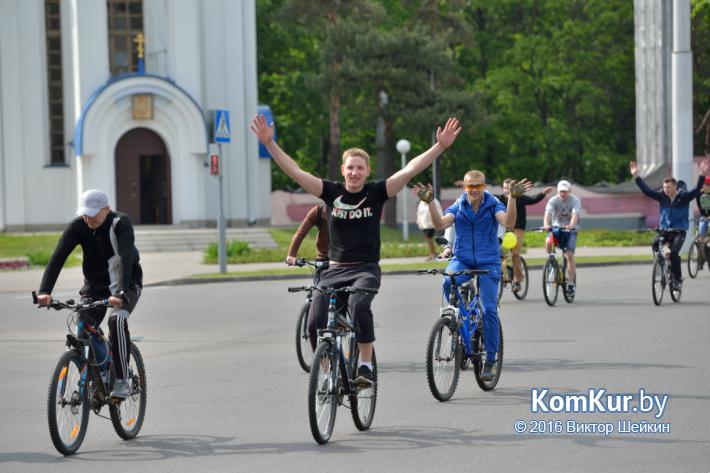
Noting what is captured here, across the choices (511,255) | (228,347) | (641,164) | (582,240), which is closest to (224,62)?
(582,240)

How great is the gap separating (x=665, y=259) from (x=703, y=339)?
450 cm

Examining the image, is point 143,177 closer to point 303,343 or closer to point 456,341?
point 303,343

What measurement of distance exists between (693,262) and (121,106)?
2307cm

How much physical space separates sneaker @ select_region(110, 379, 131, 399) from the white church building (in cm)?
3361

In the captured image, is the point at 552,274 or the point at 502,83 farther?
the point at 502,83

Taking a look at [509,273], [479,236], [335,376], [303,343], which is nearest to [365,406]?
[335,376]

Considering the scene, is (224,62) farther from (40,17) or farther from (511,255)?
(511,255)

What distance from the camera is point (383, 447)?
25.0 ft

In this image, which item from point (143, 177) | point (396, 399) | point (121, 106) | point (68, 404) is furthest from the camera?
point (143, 177)

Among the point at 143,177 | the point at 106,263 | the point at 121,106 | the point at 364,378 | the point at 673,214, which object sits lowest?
the point at 364,378

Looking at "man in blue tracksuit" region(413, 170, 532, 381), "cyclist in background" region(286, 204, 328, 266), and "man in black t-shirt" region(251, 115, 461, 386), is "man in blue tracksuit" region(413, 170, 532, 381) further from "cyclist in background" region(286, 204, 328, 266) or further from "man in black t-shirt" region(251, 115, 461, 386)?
"man in black t-shirt" region(251, 115, 461, 386)

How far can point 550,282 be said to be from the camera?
17609mm

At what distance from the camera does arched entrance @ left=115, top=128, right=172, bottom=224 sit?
42594 mm

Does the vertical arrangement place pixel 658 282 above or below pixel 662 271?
below
